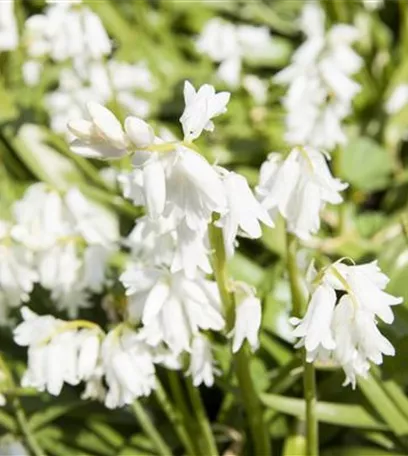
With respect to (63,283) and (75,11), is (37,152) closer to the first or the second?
(75,11)

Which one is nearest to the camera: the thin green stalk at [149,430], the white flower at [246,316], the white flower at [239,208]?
the white flower at [239,208]

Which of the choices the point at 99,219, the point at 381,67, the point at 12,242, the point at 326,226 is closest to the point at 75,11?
the point at 99,219

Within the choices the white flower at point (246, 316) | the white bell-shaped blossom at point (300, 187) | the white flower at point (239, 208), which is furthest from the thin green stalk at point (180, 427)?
the white flower at point (239, 208)

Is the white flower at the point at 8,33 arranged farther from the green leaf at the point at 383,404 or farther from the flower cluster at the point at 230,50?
the green leaf at the point at 383,404

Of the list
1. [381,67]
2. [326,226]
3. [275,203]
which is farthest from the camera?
[381,67]

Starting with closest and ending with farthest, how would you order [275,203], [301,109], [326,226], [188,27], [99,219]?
[275,203] → [99,219] → [301,109] → [326,226] → [188,27]

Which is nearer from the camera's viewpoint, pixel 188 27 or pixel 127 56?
pixel 127 56
